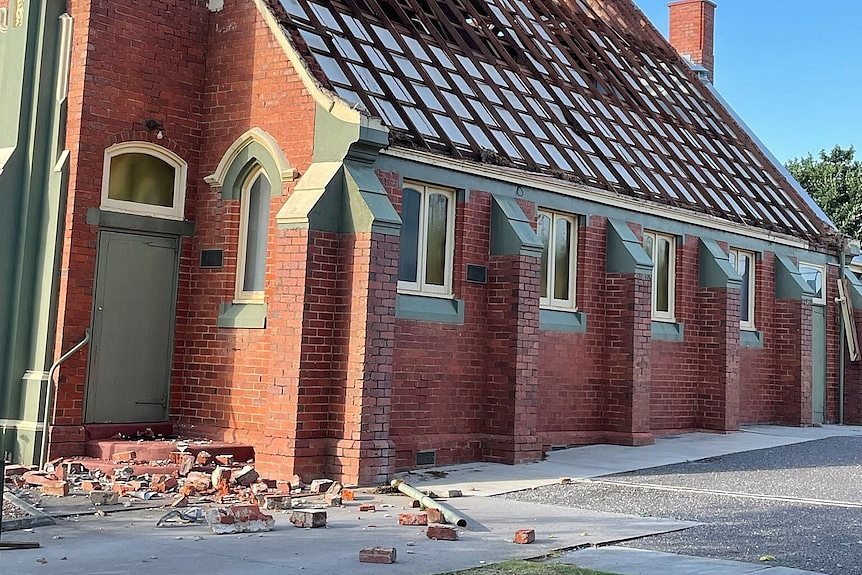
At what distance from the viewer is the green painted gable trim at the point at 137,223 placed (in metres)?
13.0

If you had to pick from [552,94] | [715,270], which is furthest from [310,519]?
[715,270]

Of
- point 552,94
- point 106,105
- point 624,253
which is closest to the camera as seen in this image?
point 106,105

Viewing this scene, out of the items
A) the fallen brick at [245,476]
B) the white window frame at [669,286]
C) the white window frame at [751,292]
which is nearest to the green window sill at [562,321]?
the white window frame at [669,286]

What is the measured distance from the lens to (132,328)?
44.1 ft

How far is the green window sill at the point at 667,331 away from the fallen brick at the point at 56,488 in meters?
11.1

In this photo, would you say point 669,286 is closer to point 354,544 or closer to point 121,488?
point 121,488

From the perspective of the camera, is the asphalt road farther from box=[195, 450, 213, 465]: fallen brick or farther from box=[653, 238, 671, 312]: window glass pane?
box=[195, 450, 213, 465]: fallen brick

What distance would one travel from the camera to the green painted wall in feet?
41.6

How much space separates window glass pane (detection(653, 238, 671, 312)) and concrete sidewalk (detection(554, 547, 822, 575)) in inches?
431

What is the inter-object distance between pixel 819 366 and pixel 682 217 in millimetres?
7313

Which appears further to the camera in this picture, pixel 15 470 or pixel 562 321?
pixel 562 321

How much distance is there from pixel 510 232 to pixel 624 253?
10.0 ft

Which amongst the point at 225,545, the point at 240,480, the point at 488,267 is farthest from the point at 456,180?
the point at 225,545

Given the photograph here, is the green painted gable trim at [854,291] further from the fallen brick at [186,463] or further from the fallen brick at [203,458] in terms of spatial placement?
the fallen brick at [186,463]
